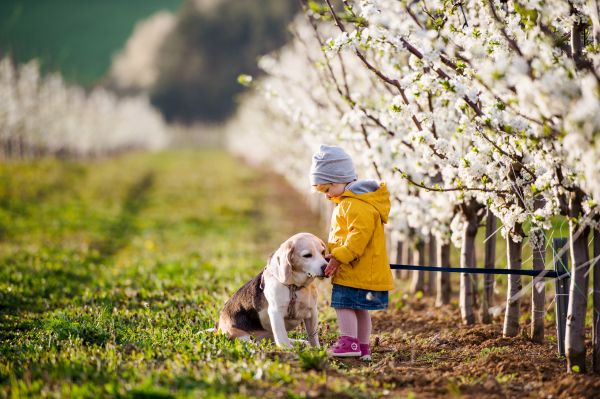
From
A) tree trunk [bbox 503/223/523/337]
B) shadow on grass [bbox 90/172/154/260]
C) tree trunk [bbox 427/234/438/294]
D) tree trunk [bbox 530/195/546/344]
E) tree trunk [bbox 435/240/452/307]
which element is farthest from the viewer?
shadow on grass [bbox 90/172/154/260]

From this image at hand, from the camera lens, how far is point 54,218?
13.2 metres

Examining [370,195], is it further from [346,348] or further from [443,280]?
[443,280]

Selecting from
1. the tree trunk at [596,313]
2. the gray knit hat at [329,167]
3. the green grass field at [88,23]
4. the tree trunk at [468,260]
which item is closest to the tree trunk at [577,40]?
the tree trunk at [596,313]

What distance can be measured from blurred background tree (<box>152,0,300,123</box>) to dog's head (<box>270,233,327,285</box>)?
85.2 meters

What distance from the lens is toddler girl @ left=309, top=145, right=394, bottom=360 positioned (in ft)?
12.5

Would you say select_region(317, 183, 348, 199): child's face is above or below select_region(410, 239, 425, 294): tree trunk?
above

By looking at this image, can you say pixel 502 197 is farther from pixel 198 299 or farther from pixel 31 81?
pixel 31 81

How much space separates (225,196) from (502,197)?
1687 cm

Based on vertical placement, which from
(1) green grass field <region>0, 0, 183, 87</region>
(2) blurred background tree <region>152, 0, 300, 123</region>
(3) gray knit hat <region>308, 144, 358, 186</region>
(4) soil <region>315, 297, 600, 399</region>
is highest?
(1) green grass field <region>0, 0, 183, 87</region>

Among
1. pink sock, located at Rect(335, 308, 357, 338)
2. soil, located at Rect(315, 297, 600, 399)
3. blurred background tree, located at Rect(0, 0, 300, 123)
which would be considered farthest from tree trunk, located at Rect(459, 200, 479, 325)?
blurred background tree, located at Rect(0, 0, 300, 123)

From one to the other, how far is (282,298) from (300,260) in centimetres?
42

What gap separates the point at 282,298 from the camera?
12.7 feet

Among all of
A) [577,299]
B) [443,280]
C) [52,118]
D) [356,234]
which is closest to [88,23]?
[52,118]

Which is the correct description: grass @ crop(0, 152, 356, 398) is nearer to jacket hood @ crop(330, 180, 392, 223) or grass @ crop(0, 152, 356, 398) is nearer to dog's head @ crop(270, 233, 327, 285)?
dog's head @ crop(270, 233, 327, 285)
